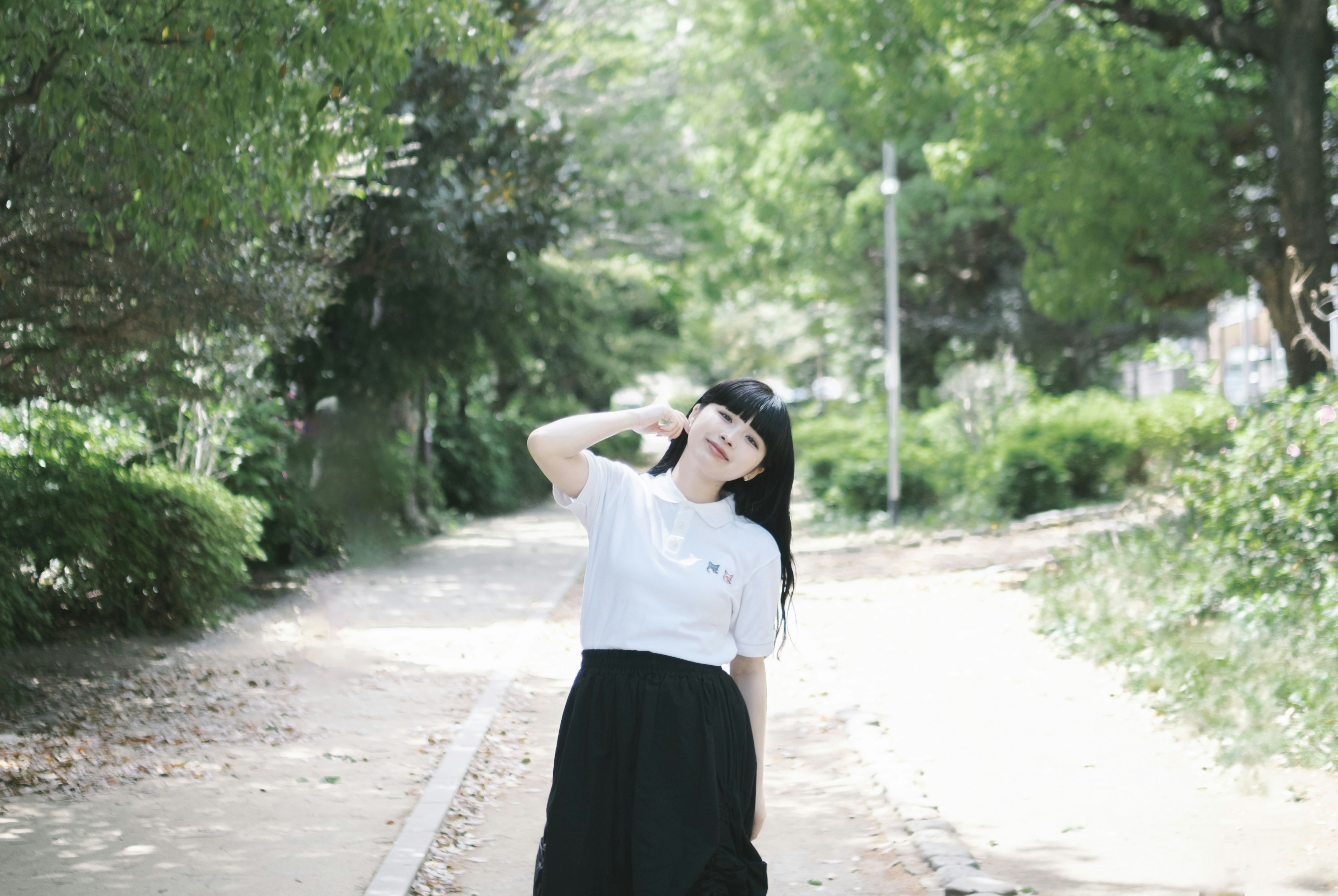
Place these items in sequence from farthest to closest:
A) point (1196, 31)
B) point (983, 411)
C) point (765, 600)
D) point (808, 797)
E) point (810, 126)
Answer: point (810, 126)
point (983, 411)
point (1196, 31)
point (808, 797)
point (765, 600)

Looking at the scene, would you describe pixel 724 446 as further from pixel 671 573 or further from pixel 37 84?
pixel 37 84

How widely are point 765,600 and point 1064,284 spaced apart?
42.2 feet

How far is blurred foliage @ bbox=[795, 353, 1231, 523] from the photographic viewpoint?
18766 millimetres

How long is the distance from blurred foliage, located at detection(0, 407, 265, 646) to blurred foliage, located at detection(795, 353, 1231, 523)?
38.2 feet

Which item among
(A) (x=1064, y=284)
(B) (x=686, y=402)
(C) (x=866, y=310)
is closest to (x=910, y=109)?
(A) (x=1064, y=284)

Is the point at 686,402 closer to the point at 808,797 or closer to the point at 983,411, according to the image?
the point at 983,411

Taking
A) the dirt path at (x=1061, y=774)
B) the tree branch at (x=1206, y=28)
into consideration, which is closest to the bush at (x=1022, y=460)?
the tree branch at (x=1206, y=28)

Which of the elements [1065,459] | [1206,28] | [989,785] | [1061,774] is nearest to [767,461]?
[989,785]

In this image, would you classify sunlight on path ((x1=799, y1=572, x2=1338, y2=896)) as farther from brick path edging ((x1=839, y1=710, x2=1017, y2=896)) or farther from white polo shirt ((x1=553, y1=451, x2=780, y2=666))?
white polo shirt ((x1=553, y1=451, x2=780, y2=666))

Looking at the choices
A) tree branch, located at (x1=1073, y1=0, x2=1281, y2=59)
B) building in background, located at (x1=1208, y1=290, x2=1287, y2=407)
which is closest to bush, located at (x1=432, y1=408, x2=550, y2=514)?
building in background, located at (x1=1208, y1=290, x2=1287, y2=407)

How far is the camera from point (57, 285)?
7793 millimetres

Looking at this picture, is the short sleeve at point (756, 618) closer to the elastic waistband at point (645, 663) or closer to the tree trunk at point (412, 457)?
the elastic waistband at point (645, 663)

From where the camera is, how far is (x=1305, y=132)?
11.8m

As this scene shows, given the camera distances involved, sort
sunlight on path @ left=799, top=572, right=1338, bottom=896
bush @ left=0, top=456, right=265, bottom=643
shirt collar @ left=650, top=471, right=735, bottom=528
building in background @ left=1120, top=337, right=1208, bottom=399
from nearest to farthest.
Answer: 1. shirt collar @ left=650, top=471, right=735, bottom=528
2. sunlight on path @ left=799, top=572, right=1338, bottom=896
3. bush @ left=0, top=456, right=265, bottom=643
4. building in background @ left=1120, top=337, right=1208, bottom=399
